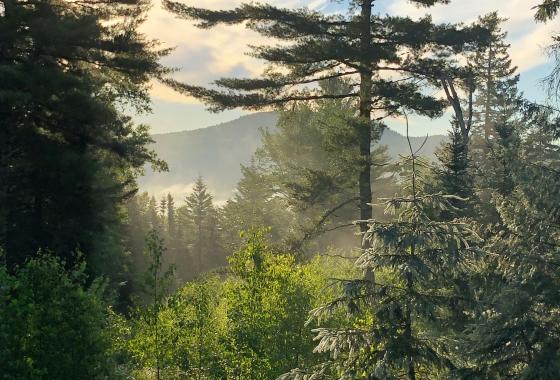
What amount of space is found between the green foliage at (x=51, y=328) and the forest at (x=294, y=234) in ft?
0.12

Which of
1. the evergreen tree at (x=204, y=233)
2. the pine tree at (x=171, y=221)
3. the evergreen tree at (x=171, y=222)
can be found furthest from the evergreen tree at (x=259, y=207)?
the pine tree at (x=171, y=221)

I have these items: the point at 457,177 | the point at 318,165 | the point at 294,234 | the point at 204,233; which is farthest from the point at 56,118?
the point at 204,233

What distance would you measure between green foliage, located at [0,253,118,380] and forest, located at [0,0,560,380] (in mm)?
35

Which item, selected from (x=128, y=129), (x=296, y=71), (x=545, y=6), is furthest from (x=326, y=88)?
(x=545, y=6)

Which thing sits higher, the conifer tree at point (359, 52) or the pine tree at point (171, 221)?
the conifer tree at point (359, 52)

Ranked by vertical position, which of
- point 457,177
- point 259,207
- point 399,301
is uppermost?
point 457,177

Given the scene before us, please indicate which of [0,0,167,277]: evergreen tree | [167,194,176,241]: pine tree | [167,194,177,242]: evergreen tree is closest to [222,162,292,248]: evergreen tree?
[167,194,177,242]: evergreen tree

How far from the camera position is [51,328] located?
9.97 meters

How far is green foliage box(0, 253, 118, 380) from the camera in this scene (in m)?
9.84

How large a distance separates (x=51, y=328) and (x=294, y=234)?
37.9 ft

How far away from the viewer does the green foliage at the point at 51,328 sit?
387 inches

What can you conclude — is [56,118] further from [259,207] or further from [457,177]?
[259,207]

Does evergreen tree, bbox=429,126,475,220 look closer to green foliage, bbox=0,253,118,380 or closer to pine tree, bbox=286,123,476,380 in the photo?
pine tree, bbox=286,123,476,380

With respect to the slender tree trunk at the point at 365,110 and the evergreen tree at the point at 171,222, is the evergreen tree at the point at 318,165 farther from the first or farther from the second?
the evergreen tree at the point at 171,222
